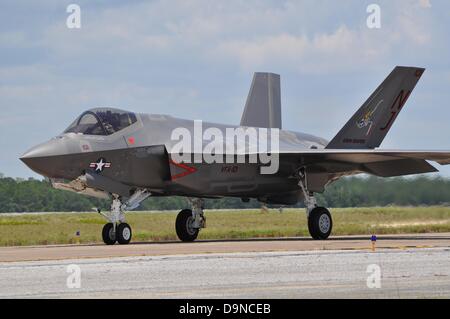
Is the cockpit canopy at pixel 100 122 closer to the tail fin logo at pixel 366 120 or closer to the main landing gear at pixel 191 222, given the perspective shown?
the main landing gear at pixel 191 222

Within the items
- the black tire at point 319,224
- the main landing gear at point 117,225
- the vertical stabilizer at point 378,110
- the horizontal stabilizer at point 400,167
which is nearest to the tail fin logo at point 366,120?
the vertical stabilizer at point 378,110

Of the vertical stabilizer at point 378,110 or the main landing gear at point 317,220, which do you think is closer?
the main landing gear at point 317,220

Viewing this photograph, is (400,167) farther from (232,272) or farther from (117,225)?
(232,272)

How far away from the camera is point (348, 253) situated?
1889 centimetres

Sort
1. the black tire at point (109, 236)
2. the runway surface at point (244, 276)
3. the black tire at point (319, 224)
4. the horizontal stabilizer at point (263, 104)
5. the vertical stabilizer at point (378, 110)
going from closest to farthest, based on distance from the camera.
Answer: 1. the runway surface at point (244, 276)
2. the black tire at point (109, 236)
3. the black tire at point (319, 224)
4. the vertical stabilizer at point (378, 110)
5. the horizontal stabilizer at point (263, 104)

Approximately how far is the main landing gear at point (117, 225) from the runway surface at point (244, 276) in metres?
5.46

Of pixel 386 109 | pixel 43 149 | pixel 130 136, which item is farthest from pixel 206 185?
pixel 386 109

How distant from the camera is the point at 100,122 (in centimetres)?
2388

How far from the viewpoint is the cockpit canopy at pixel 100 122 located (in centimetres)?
2369

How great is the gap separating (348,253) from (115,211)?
754 cm
